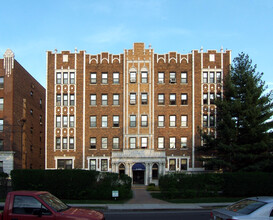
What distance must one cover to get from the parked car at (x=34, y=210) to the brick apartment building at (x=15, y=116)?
32.2 m

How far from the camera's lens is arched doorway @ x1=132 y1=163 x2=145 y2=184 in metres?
44.2

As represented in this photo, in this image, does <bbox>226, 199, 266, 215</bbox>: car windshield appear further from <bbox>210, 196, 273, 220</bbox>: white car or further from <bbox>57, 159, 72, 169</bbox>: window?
<bbox>57, 159, 72, 169</bbox>: window

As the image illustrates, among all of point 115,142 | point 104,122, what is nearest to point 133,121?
point 115,142

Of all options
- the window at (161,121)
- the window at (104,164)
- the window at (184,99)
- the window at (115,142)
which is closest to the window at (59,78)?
the window at (115,142)

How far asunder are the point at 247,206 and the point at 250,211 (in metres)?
0.56

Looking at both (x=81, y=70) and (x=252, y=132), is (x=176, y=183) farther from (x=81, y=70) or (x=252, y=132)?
(x=81, y=70)

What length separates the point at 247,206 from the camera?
10.7 meters

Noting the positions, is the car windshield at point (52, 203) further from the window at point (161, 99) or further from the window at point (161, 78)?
the window at point (161, 78)

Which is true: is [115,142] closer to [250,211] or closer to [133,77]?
[133,77]

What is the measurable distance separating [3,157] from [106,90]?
1614 centimetres

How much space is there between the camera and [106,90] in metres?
46.1

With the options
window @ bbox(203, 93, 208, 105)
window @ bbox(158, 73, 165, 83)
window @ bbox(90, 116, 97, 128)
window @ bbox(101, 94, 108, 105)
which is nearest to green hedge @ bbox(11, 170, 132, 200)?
window @ bbox(90, 116, 97, 128)

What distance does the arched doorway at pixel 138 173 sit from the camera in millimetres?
44188

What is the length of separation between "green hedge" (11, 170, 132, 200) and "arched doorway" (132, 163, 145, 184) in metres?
15.6
